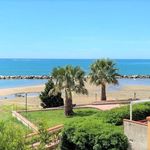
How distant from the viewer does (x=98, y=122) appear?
2369 centimetres

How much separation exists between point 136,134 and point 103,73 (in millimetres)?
25769

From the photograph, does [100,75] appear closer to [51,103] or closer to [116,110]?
[51,103]

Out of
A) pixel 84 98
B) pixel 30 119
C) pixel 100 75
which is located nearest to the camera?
pixel 30 119

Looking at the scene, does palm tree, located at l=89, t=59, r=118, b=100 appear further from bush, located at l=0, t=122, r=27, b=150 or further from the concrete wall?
bush, located at l=0, t=122, r=27, b=150

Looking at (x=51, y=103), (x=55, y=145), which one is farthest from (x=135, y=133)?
(x=51, y=103)

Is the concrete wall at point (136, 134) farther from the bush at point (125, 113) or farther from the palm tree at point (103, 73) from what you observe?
the palm tree at point (103, 73)

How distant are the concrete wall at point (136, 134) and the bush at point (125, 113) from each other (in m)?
4.00

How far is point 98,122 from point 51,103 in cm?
1995

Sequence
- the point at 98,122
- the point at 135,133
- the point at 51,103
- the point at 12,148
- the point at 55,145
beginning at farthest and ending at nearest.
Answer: the point at 51,103 → the point at 55,145 → the point at 98,122 → the point at 135,133 → the point at 12,148

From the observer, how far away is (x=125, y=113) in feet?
90.5

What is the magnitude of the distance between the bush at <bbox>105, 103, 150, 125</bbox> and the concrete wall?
3995 mm

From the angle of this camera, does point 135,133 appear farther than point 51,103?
No

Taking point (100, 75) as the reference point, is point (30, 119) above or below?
below

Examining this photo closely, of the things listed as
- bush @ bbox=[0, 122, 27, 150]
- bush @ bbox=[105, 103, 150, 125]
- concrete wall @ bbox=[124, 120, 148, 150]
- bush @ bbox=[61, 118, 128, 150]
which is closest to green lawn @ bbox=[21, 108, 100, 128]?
bush @ bbox=[105, 103, 150, 125]
